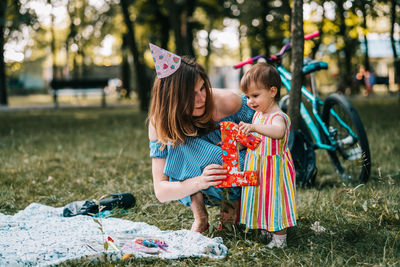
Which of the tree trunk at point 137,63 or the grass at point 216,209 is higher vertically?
the tree trunk at point 137,63

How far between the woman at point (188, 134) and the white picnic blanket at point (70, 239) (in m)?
0.27

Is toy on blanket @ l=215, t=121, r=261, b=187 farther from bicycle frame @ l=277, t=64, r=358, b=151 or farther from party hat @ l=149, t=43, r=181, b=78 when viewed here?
bicycle frame @ l=277, t=64, r=358, b=151

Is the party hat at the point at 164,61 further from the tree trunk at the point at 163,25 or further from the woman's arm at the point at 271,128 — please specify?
the tree trunk at the point at 163,25

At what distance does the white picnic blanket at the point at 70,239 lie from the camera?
254 cm

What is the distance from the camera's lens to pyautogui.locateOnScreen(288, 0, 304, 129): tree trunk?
4.20m

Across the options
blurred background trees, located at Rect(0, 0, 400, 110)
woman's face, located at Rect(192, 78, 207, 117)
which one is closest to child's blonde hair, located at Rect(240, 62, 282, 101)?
woman's face, located at Rect(192, 78, 207, 117)

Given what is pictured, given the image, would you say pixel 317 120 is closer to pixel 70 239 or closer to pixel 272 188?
pixel 272 188

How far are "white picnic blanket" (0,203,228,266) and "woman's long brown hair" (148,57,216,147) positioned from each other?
62cm

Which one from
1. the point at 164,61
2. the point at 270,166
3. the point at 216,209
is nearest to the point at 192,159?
the point at 270,166

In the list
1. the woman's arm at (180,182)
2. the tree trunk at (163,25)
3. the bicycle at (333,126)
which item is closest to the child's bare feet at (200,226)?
the woman's arm at (180,182)

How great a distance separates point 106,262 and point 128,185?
1935 millimetres

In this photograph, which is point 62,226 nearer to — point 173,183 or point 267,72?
point 173,183

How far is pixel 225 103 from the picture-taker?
298 centimetres

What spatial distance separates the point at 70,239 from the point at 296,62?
2.55m
